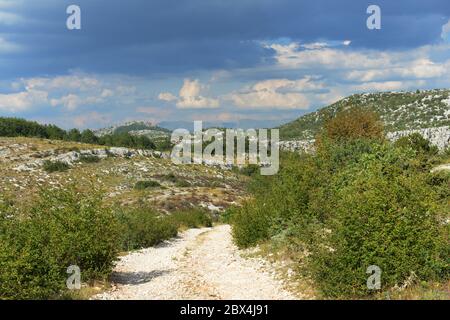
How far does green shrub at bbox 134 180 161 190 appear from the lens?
75.6m

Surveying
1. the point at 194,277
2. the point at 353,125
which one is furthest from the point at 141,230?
the point at 353,125

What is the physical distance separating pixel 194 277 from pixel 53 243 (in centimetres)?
513

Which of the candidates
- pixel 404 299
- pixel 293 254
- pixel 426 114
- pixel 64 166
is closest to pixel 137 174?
pixel 64 166

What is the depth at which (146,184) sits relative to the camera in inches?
3049

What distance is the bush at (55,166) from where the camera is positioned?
78812 mm

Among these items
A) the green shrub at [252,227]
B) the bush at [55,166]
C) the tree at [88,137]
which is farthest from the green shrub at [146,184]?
the tree at [88,137]

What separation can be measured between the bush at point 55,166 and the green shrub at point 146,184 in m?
14.5

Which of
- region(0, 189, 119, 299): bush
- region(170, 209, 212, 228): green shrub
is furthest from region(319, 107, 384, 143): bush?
region(0, 189, 119, 299): bush

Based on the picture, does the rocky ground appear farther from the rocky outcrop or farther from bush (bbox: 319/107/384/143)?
bush (bbox: 319/107/384/143)

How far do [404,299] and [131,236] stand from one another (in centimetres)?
1903

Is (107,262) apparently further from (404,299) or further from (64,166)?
(64,166)

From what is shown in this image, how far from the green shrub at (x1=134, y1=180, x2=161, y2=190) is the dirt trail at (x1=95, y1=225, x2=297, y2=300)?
51963mm

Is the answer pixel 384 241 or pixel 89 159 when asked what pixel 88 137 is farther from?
pixel 384 241
